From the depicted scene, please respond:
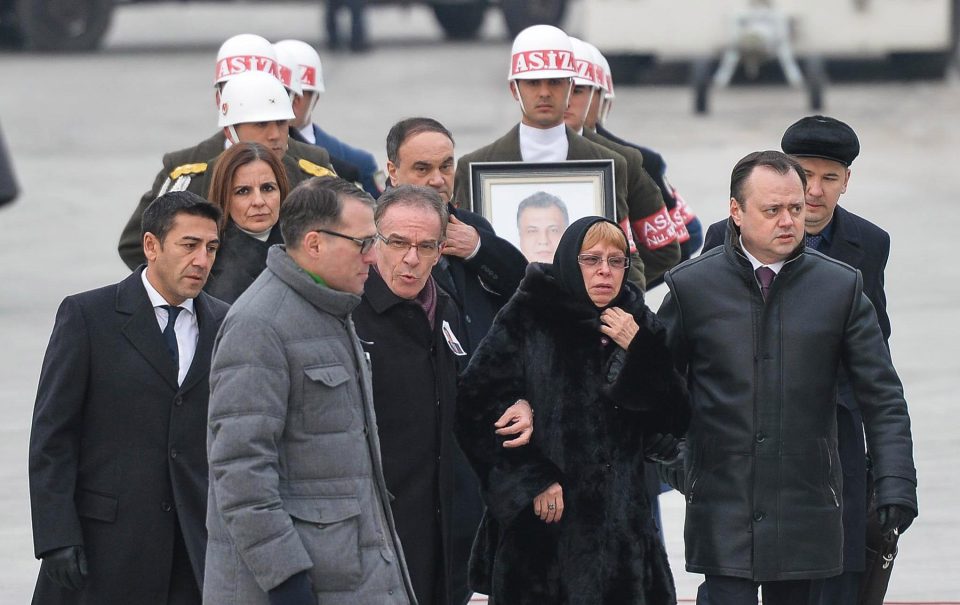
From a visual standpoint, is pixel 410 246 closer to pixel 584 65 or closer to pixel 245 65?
pixel 584 65

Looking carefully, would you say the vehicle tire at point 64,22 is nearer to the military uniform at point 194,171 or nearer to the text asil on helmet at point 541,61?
the military uniform at point 194,171

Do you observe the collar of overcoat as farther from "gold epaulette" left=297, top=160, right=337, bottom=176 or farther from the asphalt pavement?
the asphalt pavement

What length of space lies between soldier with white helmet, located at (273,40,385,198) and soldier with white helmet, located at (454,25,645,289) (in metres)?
0.99

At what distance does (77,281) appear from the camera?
13.5 metres

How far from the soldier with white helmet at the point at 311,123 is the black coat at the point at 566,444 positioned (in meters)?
2.83

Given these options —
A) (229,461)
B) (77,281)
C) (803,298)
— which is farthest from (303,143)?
(77,281)

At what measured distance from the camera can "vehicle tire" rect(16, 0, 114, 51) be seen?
2452 cm

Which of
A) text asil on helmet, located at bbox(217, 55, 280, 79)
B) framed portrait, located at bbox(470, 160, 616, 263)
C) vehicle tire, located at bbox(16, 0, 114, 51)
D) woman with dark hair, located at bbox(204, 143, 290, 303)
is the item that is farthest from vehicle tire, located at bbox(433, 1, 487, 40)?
woman with dark hair, located at bbox(204, 143, 290, 303)

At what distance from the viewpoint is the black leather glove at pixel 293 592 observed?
4152 mm

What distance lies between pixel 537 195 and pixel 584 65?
1265mm

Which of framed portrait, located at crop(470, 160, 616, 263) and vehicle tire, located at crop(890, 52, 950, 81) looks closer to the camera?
framed portrait, located at crop(470, 160, 616, 263)

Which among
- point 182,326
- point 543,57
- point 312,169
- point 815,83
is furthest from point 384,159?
point 182,326

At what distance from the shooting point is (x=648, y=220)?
23.6 ft

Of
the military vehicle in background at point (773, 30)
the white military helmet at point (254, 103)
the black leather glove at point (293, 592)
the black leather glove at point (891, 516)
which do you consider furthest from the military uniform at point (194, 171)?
the military vehicle in background at point (773, 30)
